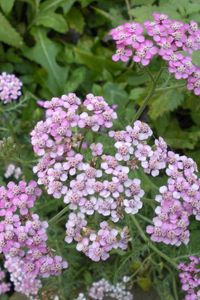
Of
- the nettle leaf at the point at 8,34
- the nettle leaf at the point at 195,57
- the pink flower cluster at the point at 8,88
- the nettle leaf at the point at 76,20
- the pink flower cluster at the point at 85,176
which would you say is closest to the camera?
the pink flower cluster at the point at 85,176

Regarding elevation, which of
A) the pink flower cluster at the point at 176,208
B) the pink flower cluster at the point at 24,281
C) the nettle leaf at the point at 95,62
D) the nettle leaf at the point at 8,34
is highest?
the pink flower cluster at the point at 176,208

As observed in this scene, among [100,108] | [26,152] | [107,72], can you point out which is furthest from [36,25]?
[100,108]

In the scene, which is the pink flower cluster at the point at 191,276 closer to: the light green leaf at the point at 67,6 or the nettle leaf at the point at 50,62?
the nettle leaf at the point at 50,62

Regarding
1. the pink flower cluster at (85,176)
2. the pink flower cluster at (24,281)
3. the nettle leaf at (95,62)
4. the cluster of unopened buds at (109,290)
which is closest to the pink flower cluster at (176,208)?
the pink flower cluster at (85,176)

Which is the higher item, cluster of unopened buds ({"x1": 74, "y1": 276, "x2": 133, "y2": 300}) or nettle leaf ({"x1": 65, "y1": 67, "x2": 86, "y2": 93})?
nettle leaf ({"x1": 65, "y1": 67, "x2": 86, "y2": 93})

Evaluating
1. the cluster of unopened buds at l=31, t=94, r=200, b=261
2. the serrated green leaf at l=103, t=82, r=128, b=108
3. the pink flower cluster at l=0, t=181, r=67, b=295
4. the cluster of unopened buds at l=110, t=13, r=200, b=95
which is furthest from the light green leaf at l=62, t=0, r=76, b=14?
the pink flower cluster at l=0, t=181, r=67, b=295

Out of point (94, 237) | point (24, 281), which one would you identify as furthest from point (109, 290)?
point (94, 237)

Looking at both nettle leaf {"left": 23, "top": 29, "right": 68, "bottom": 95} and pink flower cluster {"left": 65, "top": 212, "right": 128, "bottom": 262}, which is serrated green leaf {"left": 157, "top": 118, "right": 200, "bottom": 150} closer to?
nettle leaf {"left": 23, "top": 29, "right": 68, "bottom": 95}

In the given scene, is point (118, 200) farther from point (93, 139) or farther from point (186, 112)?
point (186, 112)
